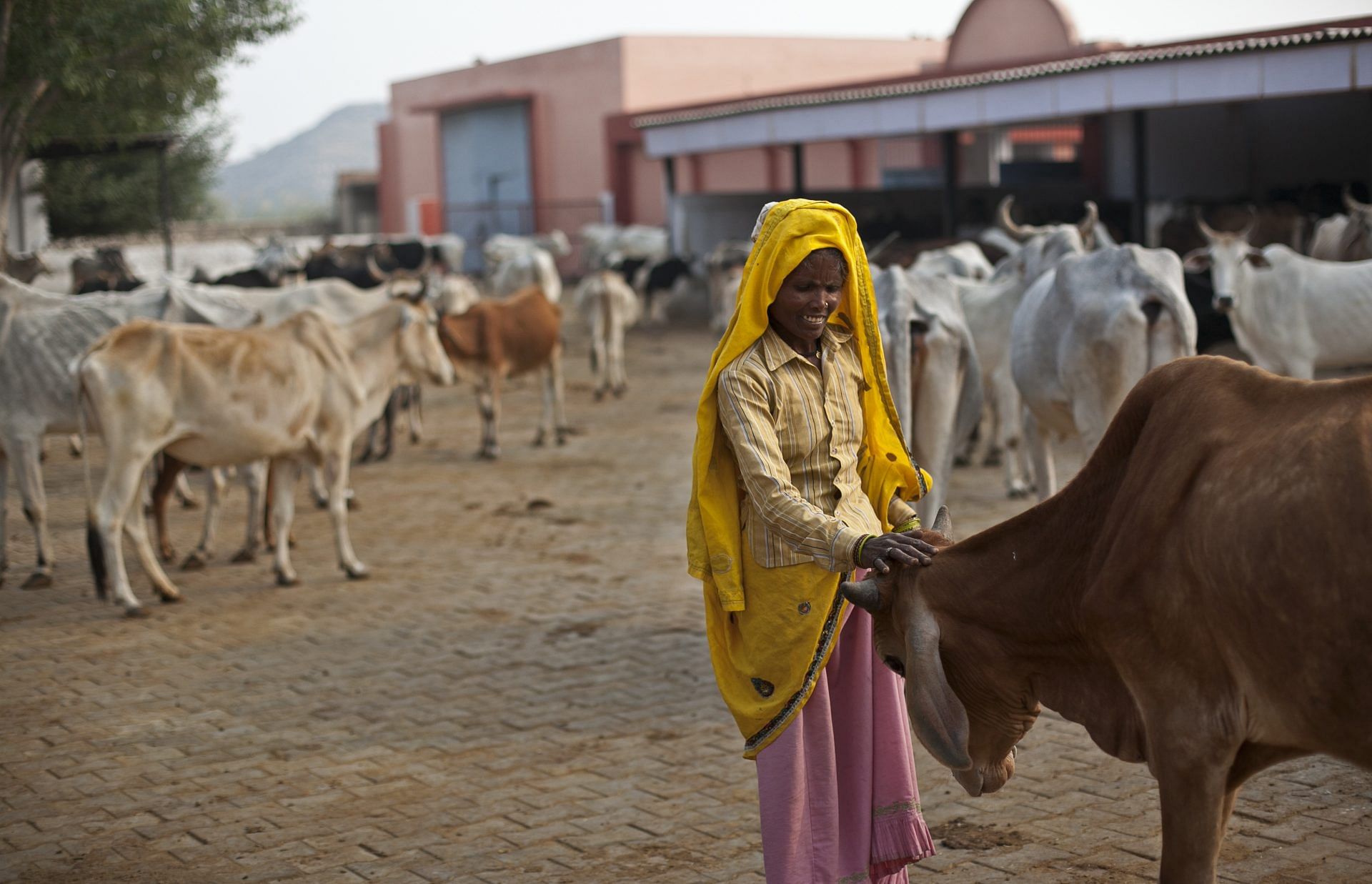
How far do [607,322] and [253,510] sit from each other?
844 centimetres

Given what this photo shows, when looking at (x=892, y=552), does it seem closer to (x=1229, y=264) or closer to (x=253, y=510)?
(x=253, y=510)

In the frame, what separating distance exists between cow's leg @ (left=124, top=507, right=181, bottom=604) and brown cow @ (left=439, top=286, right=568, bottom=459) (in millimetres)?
5152

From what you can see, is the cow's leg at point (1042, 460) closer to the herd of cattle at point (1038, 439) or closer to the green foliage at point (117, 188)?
the herd of cattle at point (1038, 439)

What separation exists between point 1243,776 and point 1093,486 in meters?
0.67

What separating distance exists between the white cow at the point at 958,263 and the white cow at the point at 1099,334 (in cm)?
486

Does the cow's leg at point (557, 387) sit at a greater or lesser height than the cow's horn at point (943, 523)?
lesser

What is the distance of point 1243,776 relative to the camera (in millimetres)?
2805

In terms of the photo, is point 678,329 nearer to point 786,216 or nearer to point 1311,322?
point 1311,322

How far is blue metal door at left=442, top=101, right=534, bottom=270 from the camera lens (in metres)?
38.7

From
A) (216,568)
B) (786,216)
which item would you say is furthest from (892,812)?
(216,568)

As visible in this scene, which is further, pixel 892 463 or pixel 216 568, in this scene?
pixel 216 568

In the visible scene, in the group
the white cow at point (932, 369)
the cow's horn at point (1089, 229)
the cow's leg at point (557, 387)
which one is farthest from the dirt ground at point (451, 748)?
the cow's leg at point (557, 387)

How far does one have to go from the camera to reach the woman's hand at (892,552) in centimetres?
311

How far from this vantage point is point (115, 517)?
7797mm
